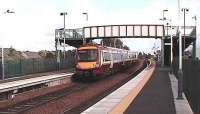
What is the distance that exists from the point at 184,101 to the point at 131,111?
4.57 m

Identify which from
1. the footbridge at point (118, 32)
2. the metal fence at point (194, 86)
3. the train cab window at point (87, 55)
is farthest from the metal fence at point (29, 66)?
the metal fence at point (194, 86)

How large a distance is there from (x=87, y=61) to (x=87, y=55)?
501 millimetres

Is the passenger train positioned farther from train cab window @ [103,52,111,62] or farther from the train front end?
train cab window @ [103,52,111,62]

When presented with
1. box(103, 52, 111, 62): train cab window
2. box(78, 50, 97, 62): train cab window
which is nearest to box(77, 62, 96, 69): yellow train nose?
box(78, 50, 97, 62): train cab window

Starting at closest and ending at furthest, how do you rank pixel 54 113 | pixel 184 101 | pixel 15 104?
1. pixel 54 113
2. pixel 184 101
3. pixel 15 104

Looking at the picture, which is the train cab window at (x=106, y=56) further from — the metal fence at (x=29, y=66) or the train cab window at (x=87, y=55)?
the metal fence at (x=29, y=66)

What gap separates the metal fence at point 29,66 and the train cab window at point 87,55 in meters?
15.1

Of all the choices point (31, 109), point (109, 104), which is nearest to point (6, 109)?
point (31, 109)

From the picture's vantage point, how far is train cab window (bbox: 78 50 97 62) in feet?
135

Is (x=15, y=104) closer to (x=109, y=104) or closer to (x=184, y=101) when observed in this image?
(x=109, y=104)

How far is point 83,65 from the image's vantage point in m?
41.4

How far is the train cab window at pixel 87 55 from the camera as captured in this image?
4125cm

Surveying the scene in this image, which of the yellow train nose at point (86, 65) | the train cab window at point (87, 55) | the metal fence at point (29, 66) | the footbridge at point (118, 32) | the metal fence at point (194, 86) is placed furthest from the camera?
the footbridge at point (118, 32)

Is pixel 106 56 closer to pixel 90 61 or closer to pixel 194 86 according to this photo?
pixel 90 61
